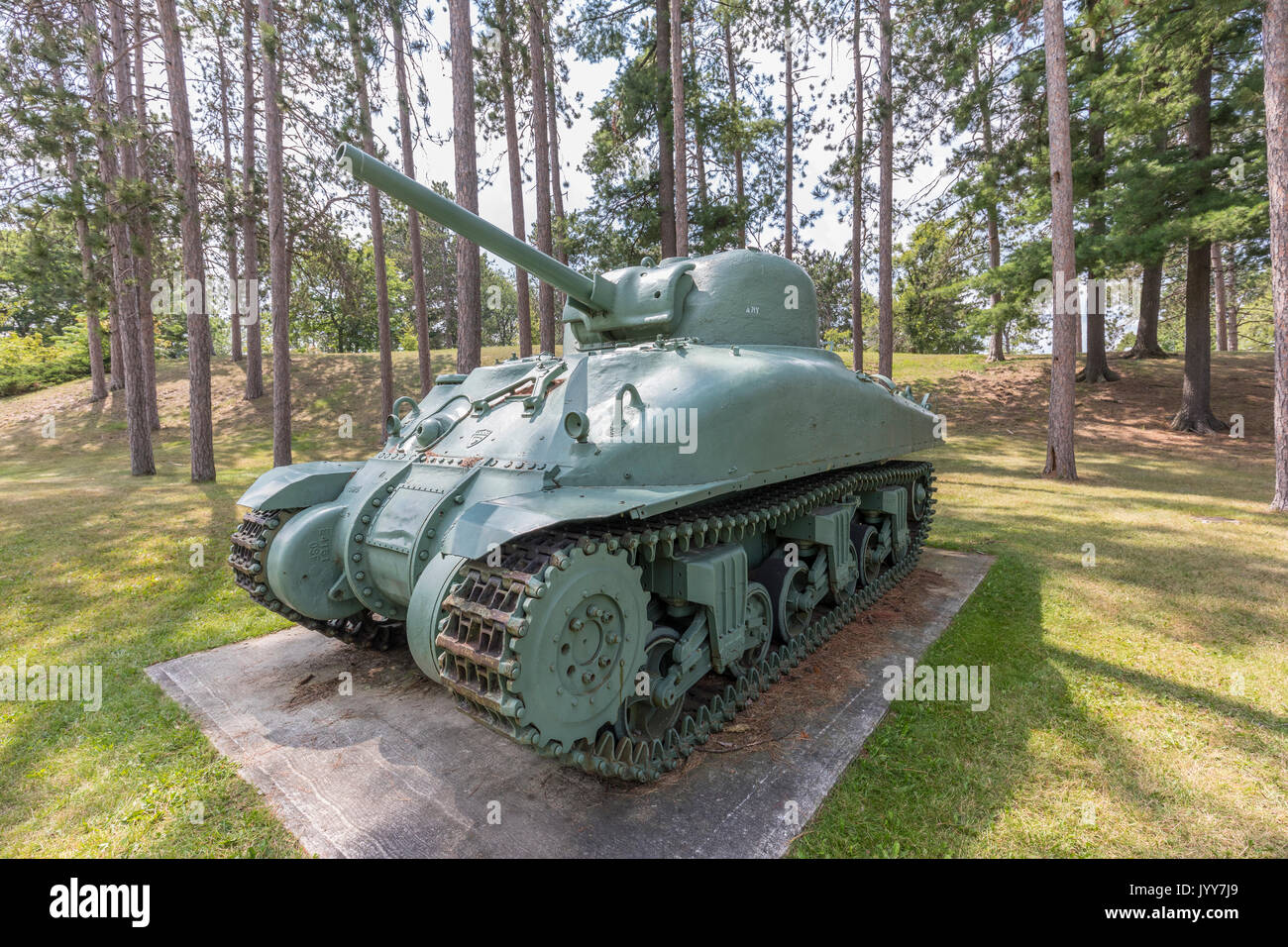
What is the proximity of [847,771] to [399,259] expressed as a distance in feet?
159

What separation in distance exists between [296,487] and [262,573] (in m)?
0.69

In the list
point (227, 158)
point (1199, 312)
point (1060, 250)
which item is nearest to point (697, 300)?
point (1060, 250)

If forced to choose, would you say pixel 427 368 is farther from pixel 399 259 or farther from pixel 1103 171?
pixel 399 259

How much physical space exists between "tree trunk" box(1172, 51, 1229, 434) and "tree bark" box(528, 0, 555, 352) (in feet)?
50.6

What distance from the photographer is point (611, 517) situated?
360cm

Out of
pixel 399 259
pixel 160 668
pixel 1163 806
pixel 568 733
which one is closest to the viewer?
pixel 568 733

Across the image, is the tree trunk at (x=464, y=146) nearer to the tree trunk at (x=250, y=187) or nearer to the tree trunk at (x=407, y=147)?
the tree trunk at (x=407, y=147)

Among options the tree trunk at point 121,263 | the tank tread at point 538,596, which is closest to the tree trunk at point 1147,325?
the tank tread at point 538,596

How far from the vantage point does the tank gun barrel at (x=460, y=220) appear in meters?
3.86

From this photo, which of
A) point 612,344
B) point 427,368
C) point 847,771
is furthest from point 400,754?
point 427,368

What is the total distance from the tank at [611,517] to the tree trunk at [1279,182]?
24.8ft

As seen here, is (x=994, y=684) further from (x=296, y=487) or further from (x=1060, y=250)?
A: (x=1060, y=250)

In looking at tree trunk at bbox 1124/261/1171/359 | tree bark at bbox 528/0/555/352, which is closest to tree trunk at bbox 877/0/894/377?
tree bark at bbox 528/0/555/352

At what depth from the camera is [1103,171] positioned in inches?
680
